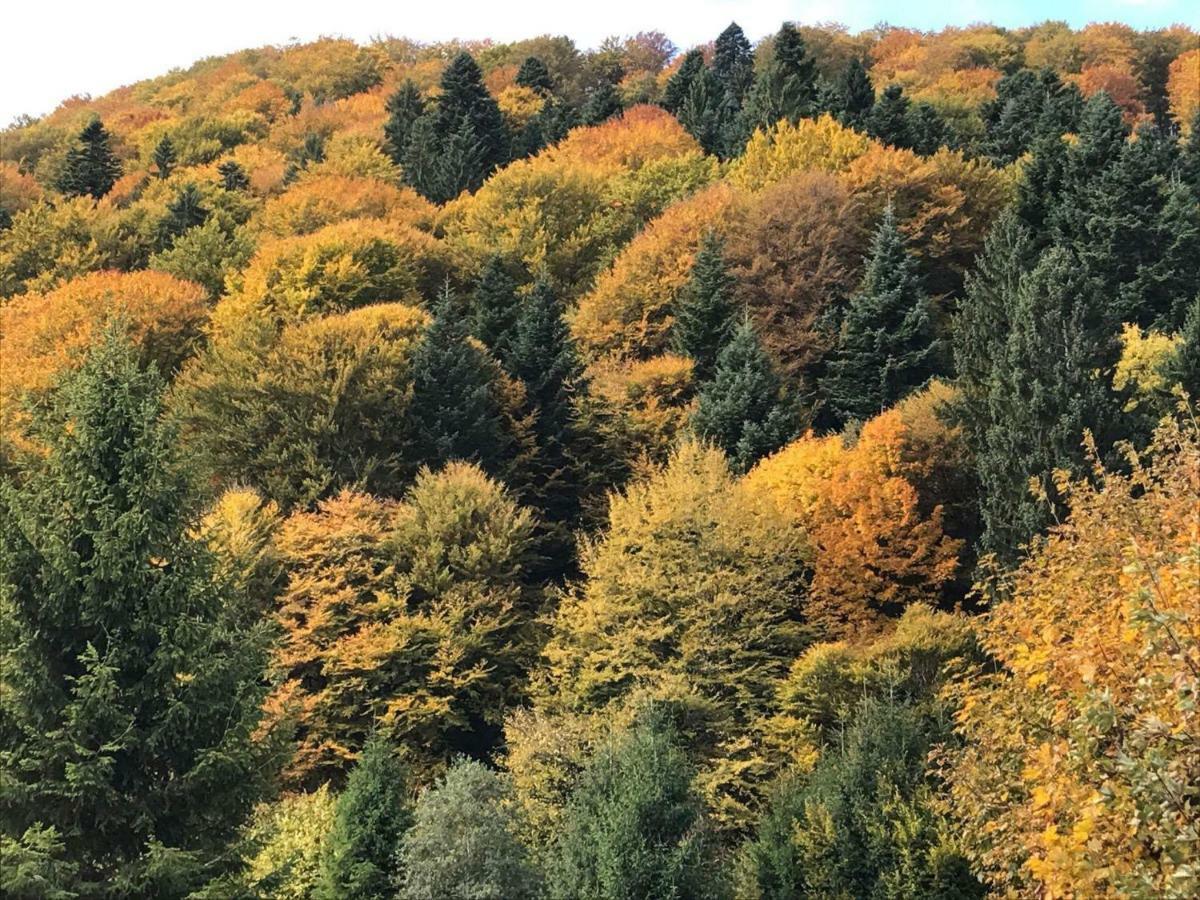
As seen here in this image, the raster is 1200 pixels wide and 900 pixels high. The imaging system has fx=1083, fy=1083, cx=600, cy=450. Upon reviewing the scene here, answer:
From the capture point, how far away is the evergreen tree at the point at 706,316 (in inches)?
1585

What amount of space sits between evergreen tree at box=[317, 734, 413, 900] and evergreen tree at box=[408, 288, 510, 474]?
15905 mm

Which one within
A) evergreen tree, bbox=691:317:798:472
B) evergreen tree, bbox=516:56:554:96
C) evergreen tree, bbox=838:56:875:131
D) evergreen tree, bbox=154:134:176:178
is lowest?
evergreen tree, bbox=691:317:798:472

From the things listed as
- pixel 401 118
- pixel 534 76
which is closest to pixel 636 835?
pixel 401 118

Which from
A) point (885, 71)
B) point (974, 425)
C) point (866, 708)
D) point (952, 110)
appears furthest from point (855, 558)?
point (885, 71)

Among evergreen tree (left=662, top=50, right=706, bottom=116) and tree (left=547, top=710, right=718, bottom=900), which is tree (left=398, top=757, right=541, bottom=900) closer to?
tree (left=547, top=710, right=718, bottom=900)

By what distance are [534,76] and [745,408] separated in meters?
56.7

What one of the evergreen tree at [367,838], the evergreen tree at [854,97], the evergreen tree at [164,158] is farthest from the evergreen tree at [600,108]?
the evergreen tree at [367,838]

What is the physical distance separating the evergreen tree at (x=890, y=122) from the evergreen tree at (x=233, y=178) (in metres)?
35.8

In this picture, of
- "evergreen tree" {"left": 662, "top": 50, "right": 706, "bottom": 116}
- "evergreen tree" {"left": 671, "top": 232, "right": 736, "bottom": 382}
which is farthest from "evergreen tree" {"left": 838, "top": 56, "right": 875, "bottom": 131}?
"evergreen tree" {"left": 671, "top": 232, "right": 736, "bottom": 382}

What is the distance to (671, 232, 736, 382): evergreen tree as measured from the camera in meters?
40.2

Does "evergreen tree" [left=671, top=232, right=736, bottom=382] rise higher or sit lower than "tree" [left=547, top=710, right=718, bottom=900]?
higher

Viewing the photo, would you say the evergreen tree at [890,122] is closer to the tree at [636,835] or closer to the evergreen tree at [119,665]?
the tree at [636,835]

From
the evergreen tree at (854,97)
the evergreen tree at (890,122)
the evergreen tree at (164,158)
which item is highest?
the evergreen tree at (164,158)

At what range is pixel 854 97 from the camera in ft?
183
